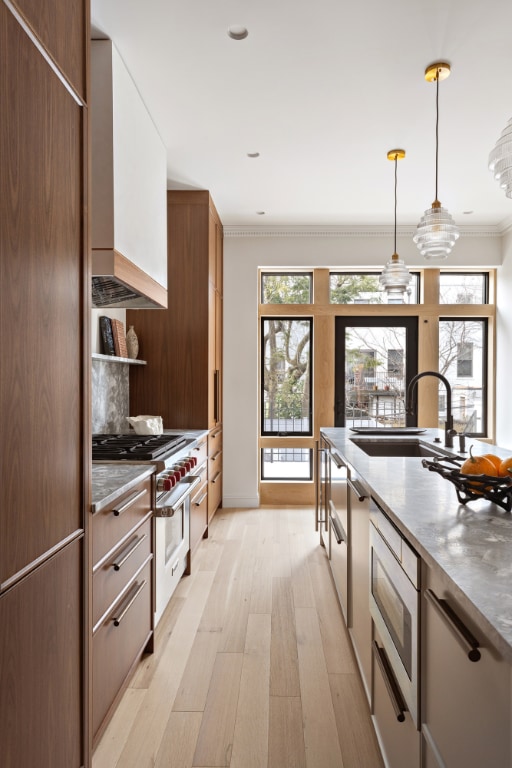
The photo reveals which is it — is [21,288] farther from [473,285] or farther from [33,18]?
[473,285]

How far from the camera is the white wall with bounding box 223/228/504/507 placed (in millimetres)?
4902

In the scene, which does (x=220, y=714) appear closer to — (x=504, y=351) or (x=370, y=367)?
(x=370, y=367)

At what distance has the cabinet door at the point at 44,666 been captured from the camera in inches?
40.1

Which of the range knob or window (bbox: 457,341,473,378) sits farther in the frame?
window (bbox: 457,341,473,378)

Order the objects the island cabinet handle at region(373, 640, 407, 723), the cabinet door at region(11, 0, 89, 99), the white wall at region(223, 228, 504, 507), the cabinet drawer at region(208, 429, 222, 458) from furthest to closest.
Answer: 1. the white wall at region(223, 228, 504, 507)
2. the cabinet drawer at region(208, 429, 222, 458)
3. the island cabinet handle at region(373, 640, 407, 723)
4. the cabinet door at region(11, 0, 89, 99)

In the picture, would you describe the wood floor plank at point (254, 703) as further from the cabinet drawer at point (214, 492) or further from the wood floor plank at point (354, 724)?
the cabinet drawer at point (214, 492)

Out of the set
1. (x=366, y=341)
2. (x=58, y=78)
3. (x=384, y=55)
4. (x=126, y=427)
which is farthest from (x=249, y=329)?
(x=58, y=78)

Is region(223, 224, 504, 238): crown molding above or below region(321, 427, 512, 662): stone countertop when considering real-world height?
above

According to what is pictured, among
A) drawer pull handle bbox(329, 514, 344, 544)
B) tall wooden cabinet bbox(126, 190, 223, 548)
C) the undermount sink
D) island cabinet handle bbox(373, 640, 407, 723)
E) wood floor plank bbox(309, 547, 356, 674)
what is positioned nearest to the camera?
island cabinet handle bbox(373, 640, 407, 723)

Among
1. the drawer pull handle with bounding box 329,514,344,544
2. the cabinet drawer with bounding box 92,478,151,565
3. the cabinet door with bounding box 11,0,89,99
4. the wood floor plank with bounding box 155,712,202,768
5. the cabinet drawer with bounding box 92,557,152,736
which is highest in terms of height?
the cabinet door with bounding box 11,0,89,99

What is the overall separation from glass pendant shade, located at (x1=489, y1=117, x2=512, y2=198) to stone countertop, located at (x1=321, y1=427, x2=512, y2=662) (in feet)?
3.49

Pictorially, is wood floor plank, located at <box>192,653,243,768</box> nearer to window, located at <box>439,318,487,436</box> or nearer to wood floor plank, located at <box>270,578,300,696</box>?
wood floor plank, located at <box>270,578,300,696</box>

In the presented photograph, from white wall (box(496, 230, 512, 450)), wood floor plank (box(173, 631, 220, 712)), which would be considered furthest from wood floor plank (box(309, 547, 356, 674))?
white wall (box(496, 230, 512, 450))

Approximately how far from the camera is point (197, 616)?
104 inches
